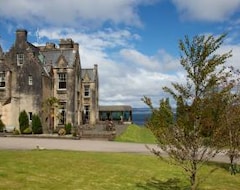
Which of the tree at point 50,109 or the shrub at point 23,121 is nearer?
the shrub at point 23,121

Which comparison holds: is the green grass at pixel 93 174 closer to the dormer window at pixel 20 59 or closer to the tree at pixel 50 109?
the tree at pixel 50 109

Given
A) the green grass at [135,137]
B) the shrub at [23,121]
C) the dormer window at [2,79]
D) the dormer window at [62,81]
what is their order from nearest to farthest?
the green grass at [135,137]
the shrub at [23,121]
the dormer window at [2,79]
the dormer window at [62,81]

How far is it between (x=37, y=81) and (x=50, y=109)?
4322mm

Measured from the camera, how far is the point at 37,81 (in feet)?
165

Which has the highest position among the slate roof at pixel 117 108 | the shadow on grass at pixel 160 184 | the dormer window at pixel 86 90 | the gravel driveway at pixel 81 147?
the dormer window at pixel 86 90

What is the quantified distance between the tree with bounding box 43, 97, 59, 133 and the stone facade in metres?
0.34

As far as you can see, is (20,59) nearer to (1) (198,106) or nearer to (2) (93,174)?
(2) (93,174)

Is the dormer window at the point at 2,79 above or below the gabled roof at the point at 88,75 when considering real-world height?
below

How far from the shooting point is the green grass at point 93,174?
52.4 ft

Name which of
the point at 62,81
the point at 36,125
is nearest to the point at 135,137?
the point at 36,125

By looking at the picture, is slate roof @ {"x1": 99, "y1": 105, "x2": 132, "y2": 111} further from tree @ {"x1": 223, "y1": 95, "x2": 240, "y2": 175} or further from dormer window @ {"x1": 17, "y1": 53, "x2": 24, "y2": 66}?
tree @ {"x1": 223, "y1": 95, "x2": 240, "y2": 175}

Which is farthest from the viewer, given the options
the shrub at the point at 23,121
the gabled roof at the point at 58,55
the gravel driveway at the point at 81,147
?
the gabled roof at the point at 58,55

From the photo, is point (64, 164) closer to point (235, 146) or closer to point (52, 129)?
point (235, 146)

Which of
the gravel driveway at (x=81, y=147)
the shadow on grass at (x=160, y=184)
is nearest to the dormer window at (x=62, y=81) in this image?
the gravel driveway at (x=81, y=147)
